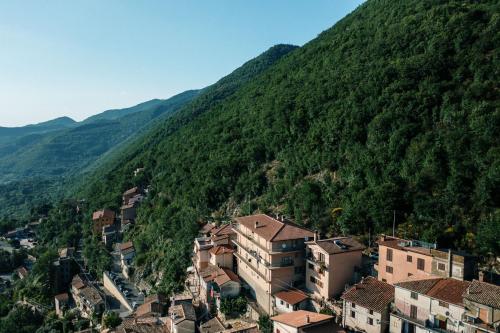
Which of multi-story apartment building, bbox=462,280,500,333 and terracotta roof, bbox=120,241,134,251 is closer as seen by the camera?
multi-story apartment building, bbox=462,280,500,333

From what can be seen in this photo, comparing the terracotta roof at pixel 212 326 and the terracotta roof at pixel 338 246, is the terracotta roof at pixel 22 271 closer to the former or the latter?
the terracotta roof at pixel 212 326

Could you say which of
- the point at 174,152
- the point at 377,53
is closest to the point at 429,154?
the point at 377,53

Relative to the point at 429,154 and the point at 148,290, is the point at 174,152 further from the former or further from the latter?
the point at 429,154

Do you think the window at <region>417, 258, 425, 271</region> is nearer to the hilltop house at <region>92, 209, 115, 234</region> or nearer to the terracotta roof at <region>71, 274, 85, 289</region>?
the terracotta roof at <region>71, 274, 85, 289</region>

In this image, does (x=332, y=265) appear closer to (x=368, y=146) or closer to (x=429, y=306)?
(x=429, y=306)

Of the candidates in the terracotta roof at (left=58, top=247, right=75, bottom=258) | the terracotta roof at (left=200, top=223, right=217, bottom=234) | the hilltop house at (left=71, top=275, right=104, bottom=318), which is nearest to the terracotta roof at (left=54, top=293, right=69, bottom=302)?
the hilltop house at (left=71, top=275, right=104, bottom=318)

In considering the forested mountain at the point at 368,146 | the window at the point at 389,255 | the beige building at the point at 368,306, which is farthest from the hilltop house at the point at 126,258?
the window at the point at 389,255
